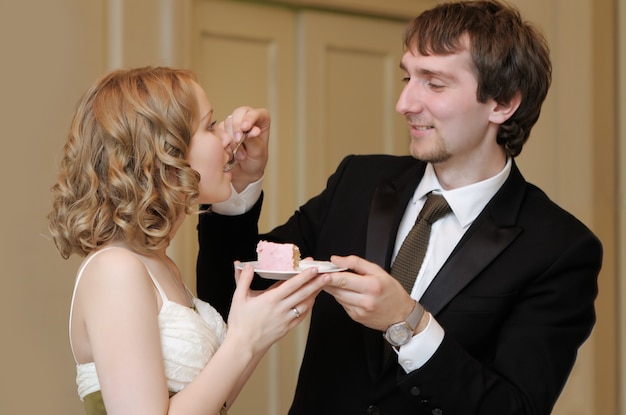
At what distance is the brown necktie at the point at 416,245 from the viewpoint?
253cm

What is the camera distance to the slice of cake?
2.17 m

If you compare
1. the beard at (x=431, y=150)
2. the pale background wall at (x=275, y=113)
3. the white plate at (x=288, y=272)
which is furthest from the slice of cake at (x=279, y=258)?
the pale background wall at (x=275, y=113)

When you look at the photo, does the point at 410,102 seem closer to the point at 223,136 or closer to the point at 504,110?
the point at 504,110

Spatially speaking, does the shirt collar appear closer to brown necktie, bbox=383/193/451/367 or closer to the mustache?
brown necktie, bbox=383/193/451/367

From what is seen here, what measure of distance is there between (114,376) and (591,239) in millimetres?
1372

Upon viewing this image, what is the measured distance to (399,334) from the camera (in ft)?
7.39

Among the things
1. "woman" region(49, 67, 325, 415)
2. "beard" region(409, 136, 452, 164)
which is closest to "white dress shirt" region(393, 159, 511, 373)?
"beard" region(409, 136, 452, 164)

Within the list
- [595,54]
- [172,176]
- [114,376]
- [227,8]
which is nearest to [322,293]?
[172,176]

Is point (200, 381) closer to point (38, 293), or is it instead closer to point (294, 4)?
point (38, 293)

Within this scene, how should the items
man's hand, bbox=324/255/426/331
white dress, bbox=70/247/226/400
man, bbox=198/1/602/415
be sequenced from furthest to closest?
man, bbox=198/1/602/415
man's hand, bbox=324/255/426/331
white dress, bbox=70/247/226/400

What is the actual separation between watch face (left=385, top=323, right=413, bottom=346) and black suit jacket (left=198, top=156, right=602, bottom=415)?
90mm

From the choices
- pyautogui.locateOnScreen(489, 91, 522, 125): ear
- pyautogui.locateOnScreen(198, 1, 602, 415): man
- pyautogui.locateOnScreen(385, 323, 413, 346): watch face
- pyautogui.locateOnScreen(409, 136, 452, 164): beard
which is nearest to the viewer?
pyautogui.locateOnScreen(385, 323, 413, 346): watch face

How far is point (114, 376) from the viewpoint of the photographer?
1.90 metres

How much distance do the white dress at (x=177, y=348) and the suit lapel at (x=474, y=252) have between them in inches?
26.9
